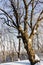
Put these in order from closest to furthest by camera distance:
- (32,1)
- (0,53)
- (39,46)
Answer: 1. (32,1)
2. (39,46)
3. (0,53)

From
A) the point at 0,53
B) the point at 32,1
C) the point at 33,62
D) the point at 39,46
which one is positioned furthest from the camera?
the point at 0,53

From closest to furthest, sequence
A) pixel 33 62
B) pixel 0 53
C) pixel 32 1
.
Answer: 1. pixel 33 62
2. pixel 32 1
3. pixel 0 53

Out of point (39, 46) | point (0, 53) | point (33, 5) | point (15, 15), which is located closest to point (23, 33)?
point (15, 15)

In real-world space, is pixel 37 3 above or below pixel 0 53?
above

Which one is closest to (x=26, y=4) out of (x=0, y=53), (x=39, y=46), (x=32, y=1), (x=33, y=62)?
(x=32, y=1)

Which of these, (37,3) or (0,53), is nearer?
(37,3)

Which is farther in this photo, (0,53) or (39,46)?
(0,53)

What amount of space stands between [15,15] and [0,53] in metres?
29.9

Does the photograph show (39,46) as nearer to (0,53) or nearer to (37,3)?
(0,53)

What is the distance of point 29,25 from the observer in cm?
1261

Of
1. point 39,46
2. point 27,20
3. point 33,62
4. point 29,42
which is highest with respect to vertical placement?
point 27,20

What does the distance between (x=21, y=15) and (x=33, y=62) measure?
10.3 feet

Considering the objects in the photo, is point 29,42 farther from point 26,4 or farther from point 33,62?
point 26,4

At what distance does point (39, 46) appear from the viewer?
29797 millimetres
